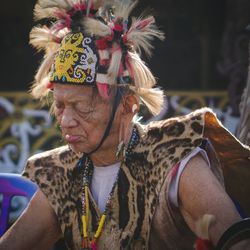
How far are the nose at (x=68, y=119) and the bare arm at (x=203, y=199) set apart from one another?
0.50 m

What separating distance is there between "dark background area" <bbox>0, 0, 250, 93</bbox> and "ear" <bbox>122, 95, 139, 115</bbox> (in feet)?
17.6

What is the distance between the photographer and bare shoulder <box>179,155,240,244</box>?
2877 millimetres

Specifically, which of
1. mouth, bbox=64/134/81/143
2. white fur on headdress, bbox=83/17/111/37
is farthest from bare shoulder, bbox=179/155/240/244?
white fur on headdress, bbox=83/17/111/37

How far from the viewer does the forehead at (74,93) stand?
319 cm

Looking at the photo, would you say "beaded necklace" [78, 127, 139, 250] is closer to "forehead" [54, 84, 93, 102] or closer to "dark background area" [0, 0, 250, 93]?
"forehead" [54, 84, 93, 102]

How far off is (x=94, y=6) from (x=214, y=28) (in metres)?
5.86

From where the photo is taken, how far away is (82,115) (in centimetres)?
319

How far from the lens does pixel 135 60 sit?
3236 millimetres

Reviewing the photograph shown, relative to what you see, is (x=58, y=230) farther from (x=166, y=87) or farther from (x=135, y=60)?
(x=166, y=87)

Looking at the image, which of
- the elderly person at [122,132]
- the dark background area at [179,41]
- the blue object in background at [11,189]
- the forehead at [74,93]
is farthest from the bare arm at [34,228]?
the dark background area at [179,41]

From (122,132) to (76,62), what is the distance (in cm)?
35

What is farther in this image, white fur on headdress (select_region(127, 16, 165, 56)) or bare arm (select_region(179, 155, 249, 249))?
white fur on headdress (select_region(127, 16, 165, 56))

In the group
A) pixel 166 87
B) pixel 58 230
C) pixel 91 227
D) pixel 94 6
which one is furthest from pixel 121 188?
pixel 166 87

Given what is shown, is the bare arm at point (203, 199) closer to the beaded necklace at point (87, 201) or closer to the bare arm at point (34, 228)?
the beaded necklace at point (87, 201)
